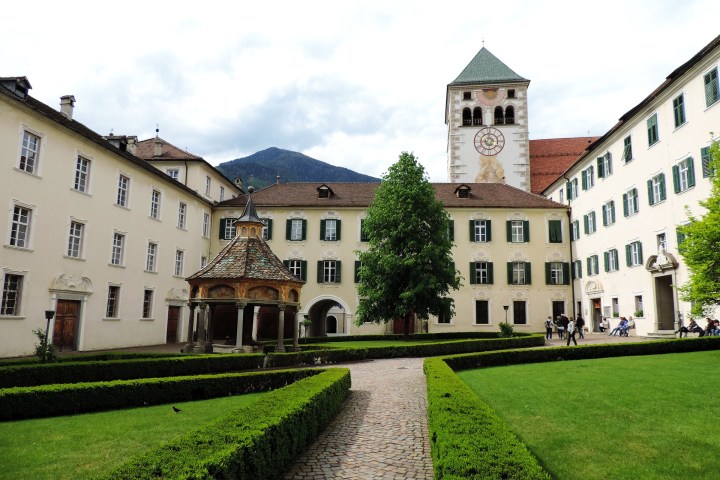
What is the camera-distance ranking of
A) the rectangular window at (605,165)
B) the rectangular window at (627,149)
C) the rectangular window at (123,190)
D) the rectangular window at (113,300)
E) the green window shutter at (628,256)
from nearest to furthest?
the rectangular window at (113,300)
the rectangular window at (123,190)
the rectangular window at (627,149)
the green window shutter at (628,256)
the rectangular window at (605,165)

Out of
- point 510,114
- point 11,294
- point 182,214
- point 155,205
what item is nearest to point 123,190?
point 155,205

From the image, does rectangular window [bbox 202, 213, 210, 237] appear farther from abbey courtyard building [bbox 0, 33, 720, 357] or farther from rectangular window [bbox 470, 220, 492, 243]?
rectangular window [bbox 470, 220, 492, 243]

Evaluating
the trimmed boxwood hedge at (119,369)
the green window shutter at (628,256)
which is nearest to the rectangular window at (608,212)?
the green window shutter at (628,256)

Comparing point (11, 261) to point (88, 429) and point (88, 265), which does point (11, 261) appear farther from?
point (88, 429)

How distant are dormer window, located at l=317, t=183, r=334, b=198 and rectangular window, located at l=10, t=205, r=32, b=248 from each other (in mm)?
21886

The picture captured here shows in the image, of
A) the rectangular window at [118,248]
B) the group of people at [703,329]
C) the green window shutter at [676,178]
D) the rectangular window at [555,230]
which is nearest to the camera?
the group of people at [703,329]

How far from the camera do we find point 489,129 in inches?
2108

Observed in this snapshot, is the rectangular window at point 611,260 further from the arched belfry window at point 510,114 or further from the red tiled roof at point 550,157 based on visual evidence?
the arched belfry window at point 510,114

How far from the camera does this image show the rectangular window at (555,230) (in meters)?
38.9

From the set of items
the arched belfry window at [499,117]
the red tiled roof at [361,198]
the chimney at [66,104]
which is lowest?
the red tiled roof at [361,198]

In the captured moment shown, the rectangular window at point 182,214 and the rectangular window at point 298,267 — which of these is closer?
the rectangular window at point 182,214

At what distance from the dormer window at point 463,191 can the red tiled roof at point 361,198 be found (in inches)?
10.9

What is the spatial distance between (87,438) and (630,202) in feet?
98.1

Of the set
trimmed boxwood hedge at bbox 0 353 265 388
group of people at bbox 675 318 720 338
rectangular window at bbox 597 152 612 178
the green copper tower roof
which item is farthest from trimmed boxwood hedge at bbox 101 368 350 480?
the green copper tower roof
